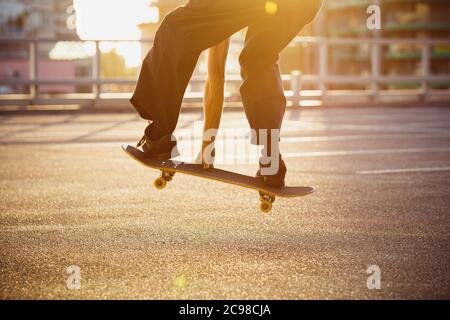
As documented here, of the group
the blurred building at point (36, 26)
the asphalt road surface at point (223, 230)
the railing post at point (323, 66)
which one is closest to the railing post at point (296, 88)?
the railing post at point (323, 66)

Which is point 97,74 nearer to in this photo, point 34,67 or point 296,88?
point 34,67

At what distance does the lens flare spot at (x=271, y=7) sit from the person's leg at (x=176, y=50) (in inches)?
1.2

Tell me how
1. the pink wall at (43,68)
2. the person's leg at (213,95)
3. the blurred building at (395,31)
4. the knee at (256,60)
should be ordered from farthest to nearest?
the blurred building at (395,31), the pink wall at (43,68), the person's leg at (213,95), the knee at (256,60)

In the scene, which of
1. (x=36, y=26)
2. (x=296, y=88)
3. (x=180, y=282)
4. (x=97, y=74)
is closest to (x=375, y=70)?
(x=296, y=88)

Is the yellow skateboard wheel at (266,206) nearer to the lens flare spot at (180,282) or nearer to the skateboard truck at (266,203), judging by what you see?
the skateboard truck at (266,203)

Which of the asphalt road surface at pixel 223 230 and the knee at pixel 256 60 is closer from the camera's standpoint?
the asphalt road surface at pixel 223 230

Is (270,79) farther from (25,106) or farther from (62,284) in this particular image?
(25,106)

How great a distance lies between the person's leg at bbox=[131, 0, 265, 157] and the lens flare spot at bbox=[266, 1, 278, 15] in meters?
0.03

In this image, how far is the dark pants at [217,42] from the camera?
4.14 m

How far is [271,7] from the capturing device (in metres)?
4.18

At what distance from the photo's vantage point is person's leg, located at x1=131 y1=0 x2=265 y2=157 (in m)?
4.14

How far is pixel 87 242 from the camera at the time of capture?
383 cm
